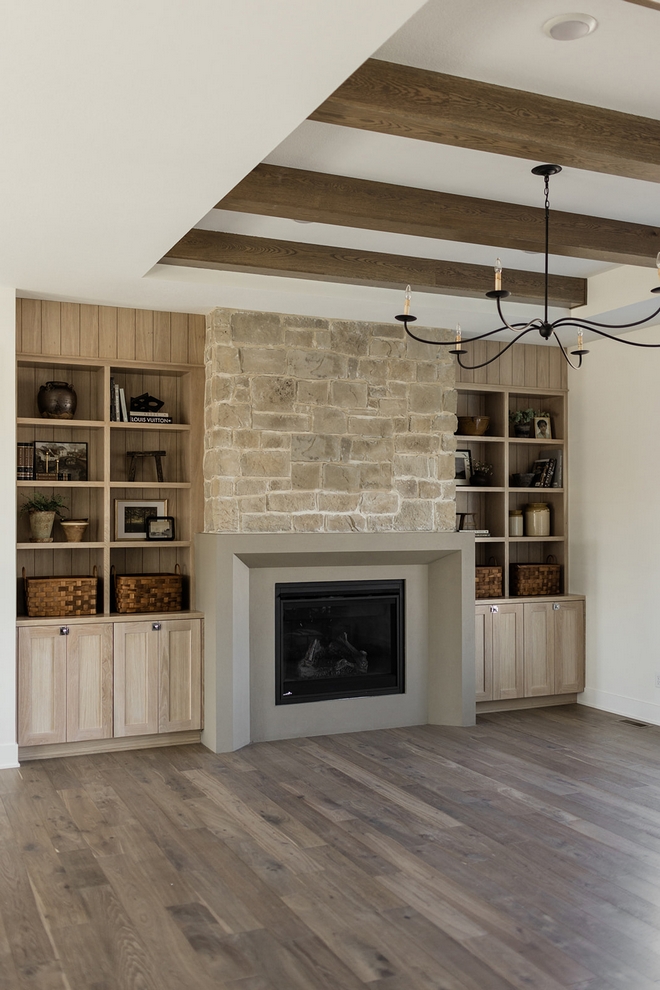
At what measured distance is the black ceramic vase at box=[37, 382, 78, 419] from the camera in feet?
18.0

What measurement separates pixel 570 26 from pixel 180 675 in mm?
4142

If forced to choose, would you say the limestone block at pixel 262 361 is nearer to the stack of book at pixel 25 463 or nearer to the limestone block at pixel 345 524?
the limestone block at pixel 345 524

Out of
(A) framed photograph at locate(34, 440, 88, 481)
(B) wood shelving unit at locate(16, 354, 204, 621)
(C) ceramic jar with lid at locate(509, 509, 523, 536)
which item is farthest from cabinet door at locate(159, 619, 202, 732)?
(C) ceramic jar with lid at locate(509, 509, 523, 536)

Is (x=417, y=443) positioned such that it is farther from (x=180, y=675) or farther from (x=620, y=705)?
(x=620, y=705)

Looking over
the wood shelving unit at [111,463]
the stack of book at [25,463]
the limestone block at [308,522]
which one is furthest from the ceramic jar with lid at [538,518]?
the stack of book at [25,463]

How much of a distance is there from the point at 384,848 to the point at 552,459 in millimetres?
3906

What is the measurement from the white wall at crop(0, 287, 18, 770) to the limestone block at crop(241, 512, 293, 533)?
53.7 inches

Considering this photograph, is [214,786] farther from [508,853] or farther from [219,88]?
[219,88]

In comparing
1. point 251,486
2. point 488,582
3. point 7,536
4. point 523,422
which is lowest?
point 488,582

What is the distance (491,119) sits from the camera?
3172 mm

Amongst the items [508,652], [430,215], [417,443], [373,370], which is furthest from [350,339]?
[508,652]

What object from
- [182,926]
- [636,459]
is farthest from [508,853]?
[636,459]

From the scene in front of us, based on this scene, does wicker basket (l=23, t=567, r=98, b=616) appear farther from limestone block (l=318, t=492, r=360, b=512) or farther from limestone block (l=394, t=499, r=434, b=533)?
limestone block (l=394, t=499, r=434, b=533)

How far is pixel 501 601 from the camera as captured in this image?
254 inches
